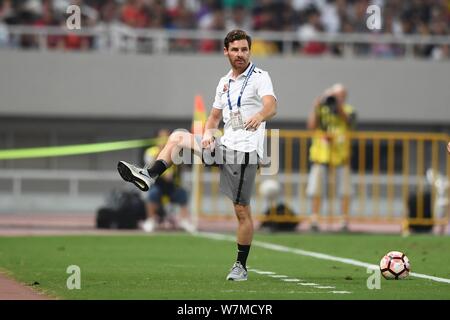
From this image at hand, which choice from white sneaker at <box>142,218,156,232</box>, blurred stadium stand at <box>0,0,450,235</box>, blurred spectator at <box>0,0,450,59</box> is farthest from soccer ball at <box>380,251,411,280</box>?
blurred spectator at <box>0,0,450,59</box>

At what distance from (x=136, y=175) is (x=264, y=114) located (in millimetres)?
1377

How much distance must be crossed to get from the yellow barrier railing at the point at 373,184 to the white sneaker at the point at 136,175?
10.6m

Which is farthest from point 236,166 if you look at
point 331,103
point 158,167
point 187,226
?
point 187,226

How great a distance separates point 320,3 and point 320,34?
1472 millimetres

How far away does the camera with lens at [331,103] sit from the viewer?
71.9ft

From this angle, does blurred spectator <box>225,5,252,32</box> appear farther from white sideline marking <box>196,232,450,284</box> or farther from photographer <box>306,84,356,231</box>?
white sideline marking <box>196,232,450,284</box>

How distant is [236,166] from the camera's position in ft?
39.8

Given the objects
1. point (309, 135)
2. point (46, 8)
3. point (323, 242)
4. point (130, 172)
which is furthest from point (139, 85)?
point (130, 172)

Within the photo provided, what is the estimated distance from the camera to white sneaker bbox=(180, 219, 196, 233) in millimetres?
22837

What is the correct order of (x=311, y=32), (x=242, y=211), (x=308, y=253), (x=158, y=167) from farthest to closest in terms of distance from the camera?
(x=311, y=32), (x=308, y=253), (x=242, y=211), (x=158, y=167)

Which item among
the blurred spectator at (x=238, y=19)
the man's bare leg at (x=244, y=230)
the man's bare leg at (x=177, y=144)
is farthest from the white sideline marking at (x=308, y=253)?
the blurred spectator at (x=238, y=19)

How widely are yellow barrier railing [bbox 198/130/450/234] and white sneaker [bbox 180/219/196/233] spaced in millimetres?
301

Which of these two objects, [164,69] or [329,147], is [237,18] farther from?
[329,147]

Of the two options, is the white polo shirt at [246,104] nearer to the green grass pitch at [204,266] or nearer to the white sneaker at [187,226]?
the green grass pitch at [204,266]
